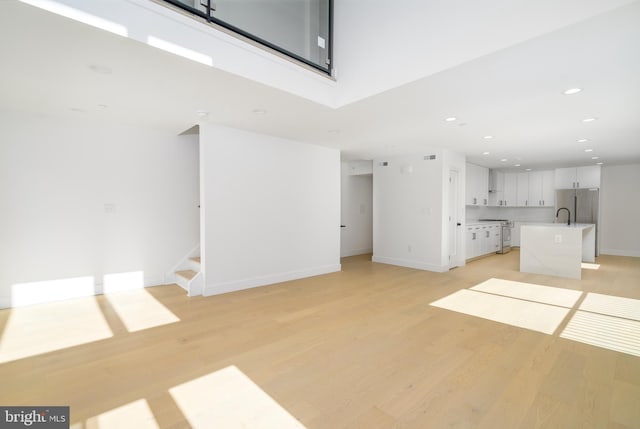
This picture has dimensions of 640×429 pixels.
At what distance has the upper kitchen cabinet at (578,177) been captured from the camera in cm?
781

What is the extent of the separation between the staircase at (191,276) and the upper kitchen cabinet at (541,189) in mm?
9528

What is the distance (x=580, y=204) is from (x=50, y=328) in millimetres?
11162

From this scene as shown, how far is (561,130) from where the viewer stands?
14.6 ft

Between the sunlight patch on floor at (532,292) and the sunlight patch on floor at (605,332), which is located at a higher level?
the sunlight patch on floor at (605,332)

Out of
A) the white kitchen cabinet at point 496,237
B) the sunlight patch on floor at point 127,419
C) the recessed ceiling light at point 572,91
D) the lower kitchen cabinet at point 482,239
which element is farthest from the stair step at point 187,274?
the white kitchen cabinet at point 496,237

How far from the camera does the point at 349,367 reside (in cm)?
237

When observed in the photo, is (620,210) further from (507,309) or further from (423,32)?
(423,32)

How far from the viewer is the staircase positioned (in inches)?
167

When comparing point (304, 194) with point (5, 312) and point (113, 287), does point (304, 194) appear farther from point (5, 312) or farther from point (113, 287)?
point (5, 312)

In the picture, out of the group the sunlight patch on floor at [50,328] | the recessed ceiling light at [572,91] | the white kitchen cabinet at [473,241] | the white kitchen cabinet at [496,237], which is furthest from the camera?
the white kitchen cabinet at [496,237]

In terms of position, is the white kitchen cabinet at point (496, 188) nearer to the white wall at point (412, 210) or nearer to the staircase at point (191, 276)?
the white wall at point (412, 210)

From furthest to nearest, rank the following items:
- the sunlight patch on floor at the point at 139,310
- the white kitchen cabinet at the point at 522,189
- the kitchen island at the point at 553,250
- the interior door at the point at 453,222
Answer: the white kitchen cabinet at the point at 522,189 → the interior door at the point at 453,222 → the kitchen island at the point at 553,250 → the sunlight patch on floor at the point at 139,310

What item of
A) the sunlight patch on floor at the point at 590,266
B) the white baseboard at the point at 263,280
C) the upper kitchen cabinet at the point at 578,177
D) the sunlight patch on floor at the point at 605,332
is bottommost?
the sunlight patch on floor at the point at 590,266

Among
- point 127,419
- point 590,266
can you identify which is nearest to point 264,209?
point 127,419
